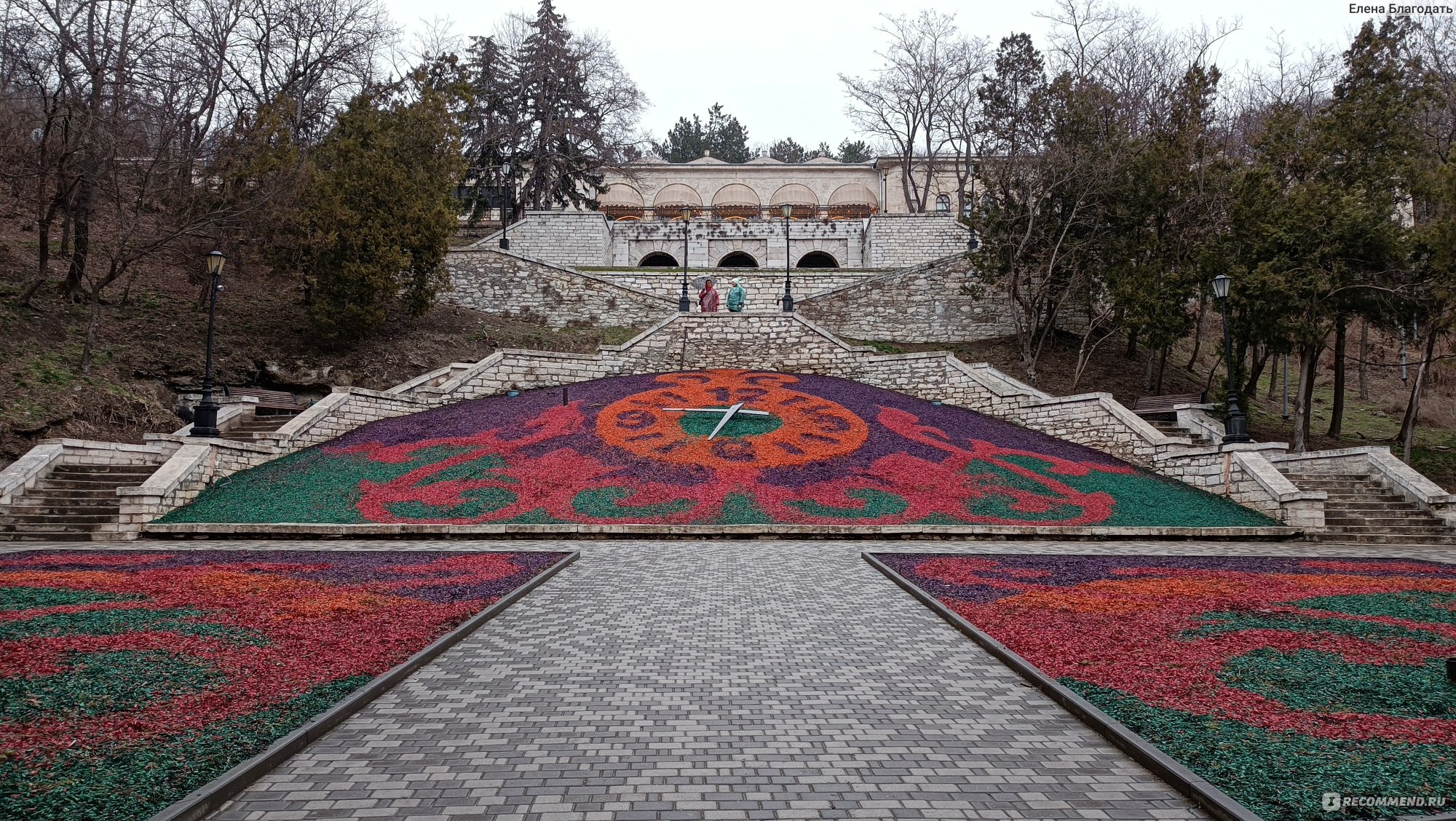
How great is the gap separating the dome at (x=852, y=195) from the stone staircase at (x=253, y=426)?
122ft

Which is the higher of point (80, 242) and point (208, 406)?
point (80, 242)

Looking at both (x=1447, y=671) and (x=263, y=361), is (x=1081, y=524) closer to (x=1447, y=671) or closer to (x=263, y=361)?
(x=1447, y=671)

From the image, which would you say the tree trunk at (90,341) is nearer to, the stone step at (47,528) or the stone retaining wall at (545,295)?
the stone step at (47,528)

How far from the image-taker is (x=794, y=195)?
1960 inches

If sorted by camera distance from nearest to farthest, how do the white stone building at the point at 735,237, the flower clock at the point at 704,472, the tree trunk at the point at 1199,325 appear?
1. the flower clock at the point at 704,472
2. the tree trunk at the point at 1199,325
3. the white stone building at the point at 735,237

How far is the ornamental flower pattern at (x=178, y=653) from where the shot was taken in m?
3.92

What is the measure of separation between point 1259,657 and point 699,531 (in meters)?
8.40

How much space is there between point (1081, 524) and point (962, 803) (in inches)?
431

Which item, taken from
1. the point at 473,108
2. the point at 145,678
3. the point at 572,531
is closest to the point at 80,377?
the point at 572,531

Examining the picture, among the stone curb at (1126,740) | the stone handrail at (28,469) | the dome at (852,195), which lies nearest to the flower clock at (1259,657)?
the stone curb at (1126,740)

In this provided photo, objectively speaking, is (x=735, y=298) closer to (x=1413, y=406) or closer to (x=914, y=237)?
(x=914, y=237)

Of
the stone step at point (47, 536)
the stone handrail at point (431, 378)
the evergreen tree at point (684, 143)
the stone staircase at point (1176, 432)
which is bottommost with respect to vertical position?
the stone step at point (47, 536)

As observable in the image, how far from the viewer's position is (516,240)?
3641 cm

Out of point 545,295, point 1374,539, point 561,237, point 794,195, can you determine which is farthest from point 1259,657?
point 794,195
